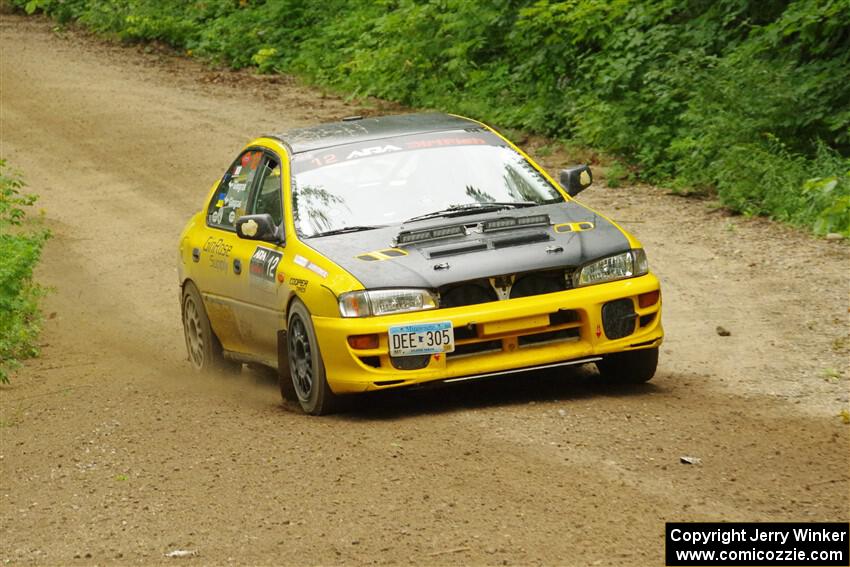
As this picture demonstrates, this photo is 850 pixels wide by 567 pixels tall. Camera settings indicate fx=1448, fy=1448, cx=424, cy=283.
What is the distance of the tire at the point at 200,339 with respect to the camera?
10359 mm

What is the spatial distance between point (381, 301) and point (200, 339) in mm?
3109

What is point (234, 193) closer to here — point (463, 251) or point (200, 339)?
point (200, 339)

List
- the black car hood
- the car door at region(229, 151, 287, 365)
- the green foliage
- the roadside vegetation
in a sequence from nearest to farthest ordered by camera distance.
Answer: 1. the black car hood
2. the car door at region(229, 151, 287, 365)
3. the green foliage
4. the roadside vegetation

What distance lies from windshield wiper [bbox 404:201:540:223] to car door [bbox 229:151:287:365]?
2.94ft

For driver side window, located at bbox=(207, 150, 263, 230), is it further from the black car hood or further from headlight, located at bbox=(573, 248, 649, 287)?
headlight, located at bbox=(573, 248, 649, 287)

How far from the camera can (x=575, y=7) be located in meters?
19.3

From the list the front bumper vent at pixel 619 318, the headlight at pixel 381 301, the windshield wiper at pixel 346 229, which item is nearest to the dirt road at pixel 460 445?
the front bumper vent at pixel 619 318

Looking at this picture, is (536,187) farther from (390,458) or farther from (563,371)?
(390,458)

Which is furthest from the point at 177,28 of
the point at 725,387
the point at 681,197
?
the point at 725,387

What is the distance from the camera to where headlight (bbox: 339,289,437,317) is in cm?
779

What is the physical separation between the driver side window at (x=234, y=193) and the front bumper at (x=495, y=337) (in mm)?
2157

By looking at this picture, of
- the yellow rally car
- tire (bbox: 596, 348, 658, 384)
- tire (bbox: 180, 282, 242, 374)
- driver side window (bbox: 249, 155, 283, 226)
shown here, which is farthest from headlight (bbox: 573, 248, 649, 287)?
tire (bbox: 180, 282, 242, 374)

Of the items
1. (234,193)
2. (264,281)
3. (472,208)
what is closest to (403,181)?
(472,208)

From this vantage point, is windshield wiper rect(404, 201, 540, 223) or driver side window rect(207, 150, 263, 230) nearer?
windshield wiper rect(404, 201, 540, 223)
